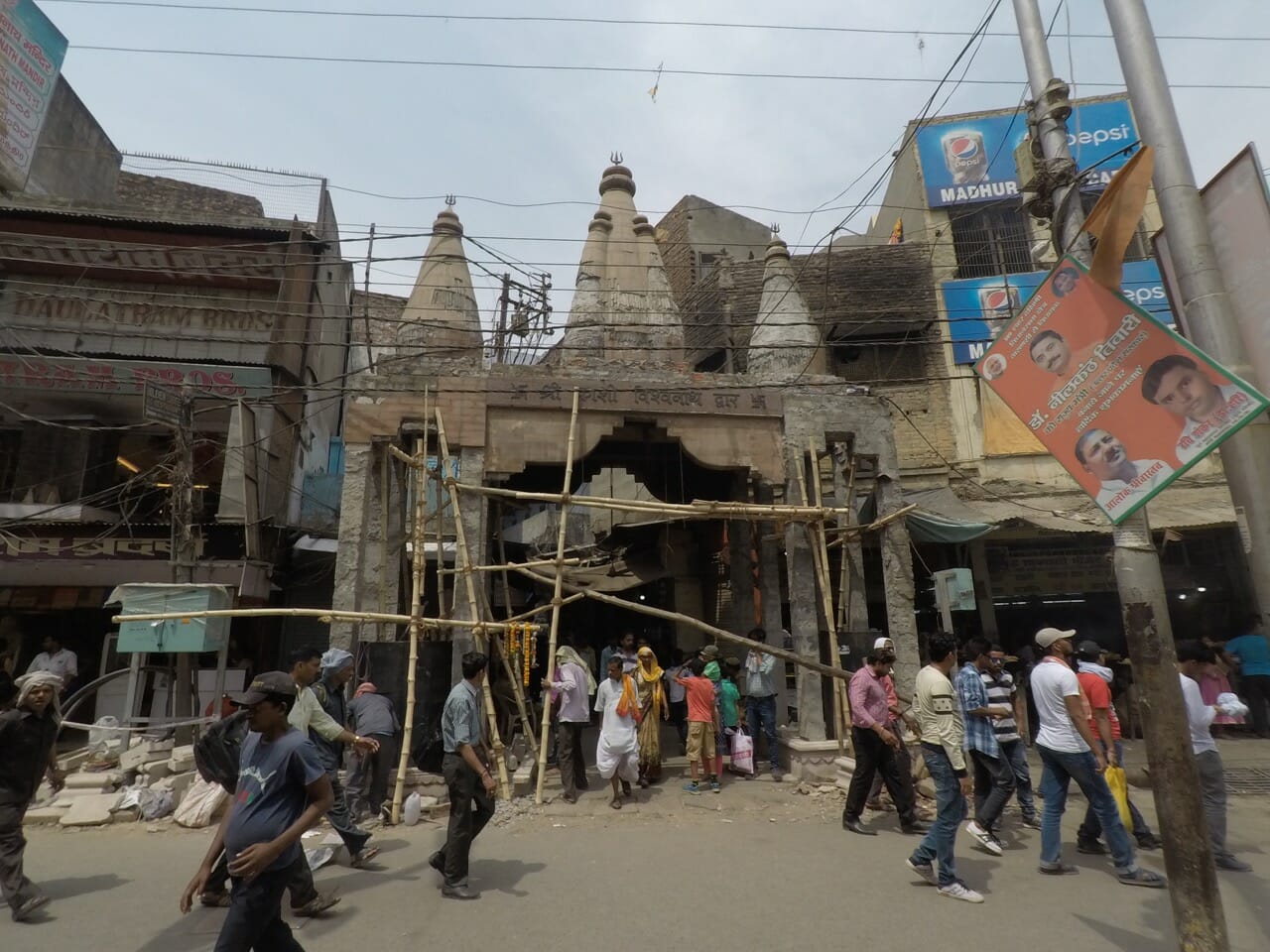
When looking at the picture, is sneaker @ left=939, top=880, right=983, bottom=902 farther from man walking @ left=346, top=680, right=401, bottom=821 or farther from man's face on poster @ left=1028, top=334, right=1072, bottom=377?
man walking @ left=346, top=680, right=401, bottom=821

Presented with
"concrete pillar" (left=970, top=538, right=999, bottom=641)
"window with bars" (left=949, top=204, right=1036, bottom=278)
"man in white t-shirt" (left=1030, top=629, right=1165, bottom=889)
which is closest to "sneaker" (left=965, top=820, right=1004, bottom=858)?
"man in white t-shirt" (left=1030, top=629, right=1165, bottom=889)

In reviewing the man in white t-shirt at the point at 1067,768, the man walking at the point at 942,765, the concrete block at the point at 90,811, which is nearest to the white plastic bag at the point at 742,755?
the man walking at the point at 942,765

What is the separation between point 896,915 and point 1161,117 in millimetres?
6672

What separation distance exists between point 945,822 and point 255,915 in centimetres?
411

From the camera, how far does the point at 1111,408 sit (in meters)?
3.78

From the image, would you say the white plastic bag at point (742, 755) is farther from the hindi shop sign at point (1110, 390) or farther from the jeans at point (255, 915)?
the jeans at point (255, 915)

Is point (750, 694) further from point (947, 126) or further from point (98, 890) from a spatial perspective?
point (947, 126)

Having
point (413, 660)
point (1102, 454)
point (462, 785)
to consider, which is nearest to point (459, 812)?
point (462, 785)

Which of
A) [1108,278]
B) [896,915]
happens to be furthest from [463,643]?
[1108,278]

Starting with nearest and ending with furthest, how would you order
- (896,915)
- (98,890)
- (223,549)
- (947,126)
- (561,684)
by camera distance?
(896,915)
(98,890)
(561,684)
(223,549)
(947,126)

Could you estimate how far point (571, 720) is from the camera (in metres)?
7.64

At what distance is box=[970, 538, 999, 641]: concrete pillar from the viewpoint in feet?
49.2

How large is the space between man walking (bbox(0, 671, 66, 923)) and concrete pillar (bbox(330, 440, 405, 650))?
352cm

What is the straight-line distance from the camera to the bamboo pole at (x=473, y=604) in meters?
6.64
